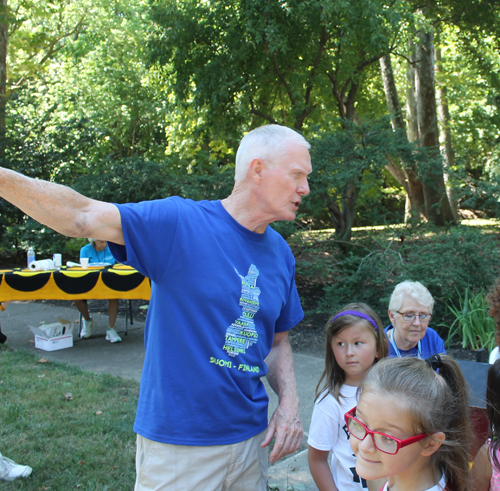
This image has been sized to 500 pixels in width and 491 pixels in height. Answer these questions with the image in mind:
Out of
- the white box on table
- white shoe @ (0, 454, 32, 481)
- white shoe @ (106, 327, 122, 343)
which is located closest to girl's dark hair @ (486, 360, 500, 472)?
white shoe @ (0, 454, 32, 481)

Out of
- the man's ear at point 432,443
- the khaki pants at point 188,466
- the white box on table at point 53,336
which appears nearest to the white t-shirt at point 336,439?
the khaki pants at point 188,466

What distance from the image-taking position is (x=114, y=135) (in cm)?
1705

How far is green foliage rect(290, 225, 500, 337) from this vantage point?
5.72 metres

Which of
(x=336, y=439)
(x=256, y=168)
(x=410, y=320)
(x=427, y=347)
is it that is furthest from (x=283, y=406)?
(x=427, y=347)

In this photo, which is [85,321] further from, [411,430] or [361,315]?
[411,430]

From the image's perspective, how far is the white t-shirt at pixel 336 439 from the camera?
6.97ft

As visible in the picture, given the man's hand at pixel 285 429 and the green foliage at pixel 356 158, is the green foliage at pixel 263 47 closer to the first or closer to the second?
the green foliage at pixel 356 158

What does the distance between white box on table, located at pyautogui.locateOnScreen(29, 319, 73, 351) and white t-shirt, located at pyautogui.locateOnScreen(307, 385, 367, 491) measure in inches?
198

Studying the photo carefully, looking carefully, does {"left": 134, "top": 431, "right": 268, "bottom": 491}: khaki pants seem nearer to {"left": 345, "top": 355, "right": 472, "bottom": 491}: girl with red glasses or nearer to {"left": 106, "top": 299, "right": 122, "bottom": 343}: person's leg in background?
{"left": 345, "top": 355, "right": 472, "bottom": 491}: girl with red glasses

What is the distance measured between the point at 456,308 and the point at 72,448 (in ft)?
14.8

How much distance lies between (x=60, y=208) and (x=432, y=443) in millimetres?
1297

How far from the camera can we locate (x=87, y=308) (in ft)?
23.5

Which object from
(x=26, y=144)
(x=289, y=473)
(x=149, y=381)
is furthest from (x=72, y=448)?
(x=26, y=144)

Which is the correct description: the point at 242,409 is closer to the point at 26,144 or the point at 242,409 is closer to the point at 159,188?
the point at 159,188
